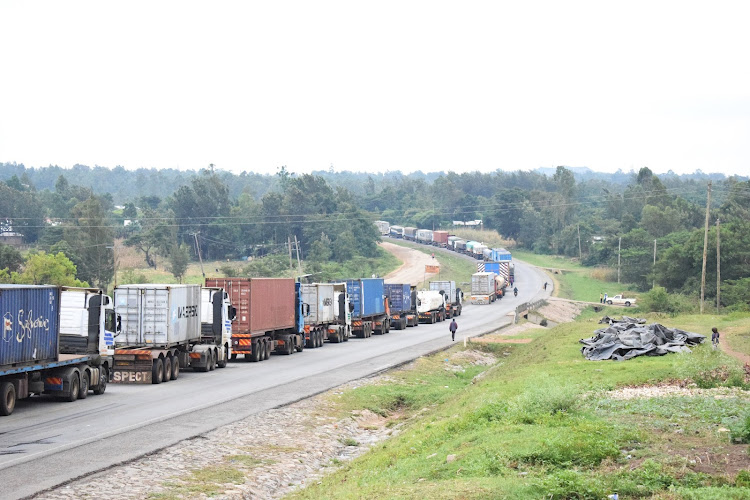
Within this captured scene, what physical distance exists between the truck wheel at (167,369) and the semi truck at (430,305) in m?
46.9

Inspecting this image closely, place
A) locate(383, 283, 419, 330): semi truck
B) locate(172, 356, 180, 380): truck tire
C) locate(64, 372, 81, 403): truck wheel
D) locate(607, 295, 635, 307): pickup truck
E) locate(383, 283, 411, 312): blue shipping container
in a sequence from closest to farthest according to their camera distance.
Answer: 1. locate(64, 372, 81, 403): truck wheel
2. locate(172, 356, 180, 380): truck tire
3. locate(383, 283, 411, 312): blue shipping container
4. locate(383, 283, 419, 330): semi truck
5. locate(607, 295, 635, 307): pickup truck

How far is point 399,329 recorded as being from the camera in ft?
230

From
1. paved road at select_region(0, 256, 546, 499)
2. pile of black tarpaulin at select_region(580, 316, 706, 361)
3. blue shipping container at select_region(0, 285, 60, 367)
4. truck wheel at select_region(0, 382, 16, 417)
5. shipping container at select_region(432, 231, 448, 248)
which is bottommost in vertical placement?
paved road at select_region(0, 256, 546, 499)

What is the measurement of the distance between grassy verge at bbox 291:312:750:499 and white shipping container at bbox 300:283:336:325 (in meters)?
26.5

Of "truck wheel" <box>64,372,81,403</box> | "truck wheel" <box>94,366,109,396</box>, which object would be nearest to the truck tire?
"truck wheel" <box>94,366,109,396</box>

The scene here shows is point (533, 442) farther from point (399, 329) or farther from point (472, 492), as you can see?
point (399, 329)

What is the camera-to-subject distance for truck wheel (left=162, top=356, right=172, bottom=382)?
31438 millimetres

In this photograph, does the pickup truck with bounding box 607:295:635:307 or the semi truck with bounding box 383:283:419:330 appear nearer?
the semi truck with bounding box 383:283:419:330

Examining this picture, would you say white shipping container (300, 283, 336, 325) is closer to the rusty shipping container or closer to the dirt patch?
the rusty shipping container

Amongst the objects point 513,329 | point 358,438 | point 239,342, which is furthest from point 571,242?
point 358,438

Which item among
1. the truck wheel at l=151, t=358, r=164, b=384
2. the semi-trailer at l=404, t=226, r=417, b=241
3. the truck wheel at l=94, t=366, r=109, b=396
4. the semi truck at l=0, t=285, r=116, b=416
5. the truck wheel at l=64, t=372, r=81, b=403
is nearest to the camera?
the semi truck at l=0, t=285, r=116, b=416

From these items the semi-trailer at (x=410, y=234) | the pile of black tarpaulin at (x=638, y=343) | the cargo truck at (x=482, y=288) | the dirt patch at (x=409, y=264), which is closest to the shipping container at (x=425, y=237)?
the semi-trailer at (x=410, y=234)

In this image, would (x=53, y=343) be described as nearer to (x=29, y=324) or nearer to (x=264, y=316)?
(x=29, y=324)

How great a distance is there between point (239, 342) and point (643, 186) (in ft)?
492
